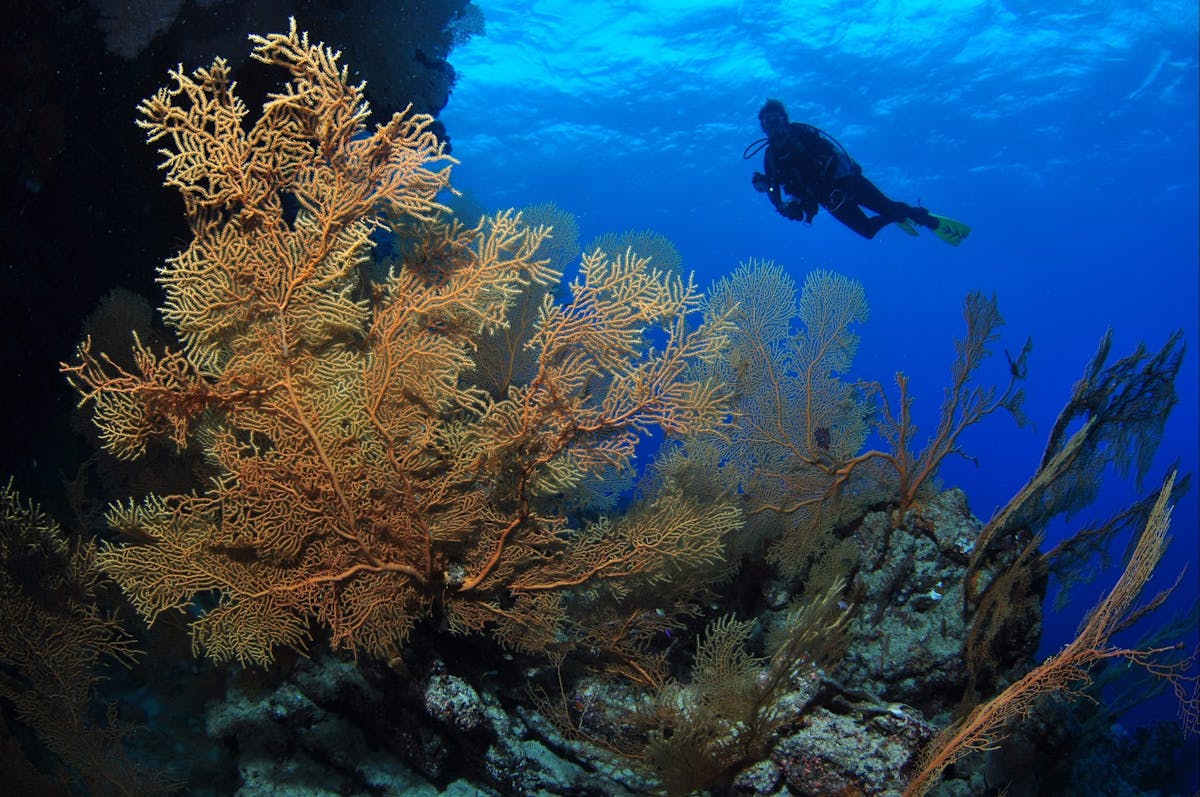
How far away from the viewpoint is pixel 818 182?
8.30 meters

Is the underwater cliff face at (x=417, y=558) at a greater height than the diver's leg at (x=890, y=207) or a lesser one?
lesser

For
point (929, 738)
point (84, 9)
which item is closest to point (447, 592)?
point (929, 738)

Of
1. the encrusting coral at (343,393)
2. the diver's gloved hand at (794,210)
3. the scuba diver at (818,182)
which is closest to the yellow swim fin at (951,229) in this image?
the scuba diver at (818,182)

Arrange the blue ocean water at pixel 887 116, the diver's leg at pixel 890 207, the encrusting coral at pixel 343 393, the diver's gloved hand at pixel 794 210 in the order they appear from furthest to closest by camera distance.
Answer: the blue ocean water at pixel 887 116, the diver's leg at pixel 890 207, the diver's gloved hand at pixel 794 210, the encrusting coral at pixel 343 393

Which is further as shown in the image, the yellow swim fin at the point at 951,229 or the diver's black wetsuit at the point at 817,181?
the yellow swim fin at the point at 951,229

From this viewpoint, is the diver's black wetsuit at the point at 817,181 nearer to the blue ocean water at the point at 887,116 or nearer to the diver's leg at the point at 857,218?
the diver's leg at the point at 857,218

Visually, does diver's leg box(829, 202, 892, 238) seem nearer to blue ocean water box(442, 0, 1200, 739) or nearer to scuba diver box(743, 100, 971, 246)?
scuba diver box(743, 100, 971, 246)

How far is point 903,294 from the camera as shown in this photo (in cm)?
7306

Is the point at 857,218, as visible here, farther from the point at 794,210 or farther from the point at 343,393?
the point at 343,393

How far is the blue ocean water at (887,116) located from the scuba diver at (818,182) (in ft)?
15.9

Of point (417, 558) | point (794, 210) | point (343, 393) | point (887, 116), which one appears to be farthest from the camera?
point (887, 116)

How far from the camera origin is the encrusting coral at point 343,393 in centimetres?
290

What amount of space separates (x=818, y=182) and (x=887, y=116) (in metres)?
27.4

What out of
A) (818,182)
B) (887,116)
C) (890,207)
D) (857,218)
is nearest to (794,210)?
(818,182)
